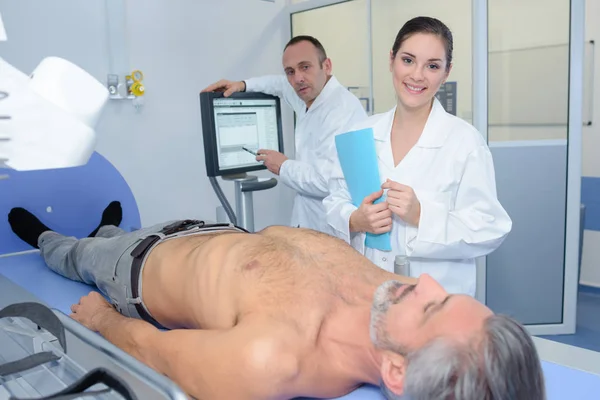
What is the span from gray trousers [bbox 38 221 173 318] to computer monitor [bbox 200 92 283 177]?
0.50 metres

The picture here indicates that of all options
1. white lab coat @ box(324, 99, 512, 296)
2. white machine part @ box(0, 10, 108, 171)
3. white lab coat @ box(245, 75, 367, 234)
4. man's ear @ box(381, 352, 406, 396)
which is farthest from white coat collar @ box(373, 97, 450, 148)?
white machine part @ box(0, 10, 108, 171)

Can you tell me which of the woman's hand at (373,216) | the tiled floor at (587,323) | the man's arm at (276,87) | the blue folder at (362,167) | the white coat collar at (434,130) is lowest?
the tiled floor at (587,323)

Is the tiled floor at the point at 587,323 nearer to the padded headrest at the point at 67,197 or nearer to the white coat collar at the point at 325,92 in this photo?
the white coat collar at the point at 325,92

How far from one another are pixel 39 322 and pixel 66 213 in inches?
57.5

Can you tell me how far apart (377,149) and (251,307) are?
858 mm

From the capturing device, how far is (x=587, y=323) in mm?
3303

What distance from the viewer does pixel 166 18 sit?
311cm

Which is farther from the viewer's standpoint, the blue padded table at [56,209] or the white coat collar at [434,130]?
the blue padded table at [56,209]

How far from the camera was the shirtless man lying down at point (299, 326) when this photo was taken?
2.96 ft

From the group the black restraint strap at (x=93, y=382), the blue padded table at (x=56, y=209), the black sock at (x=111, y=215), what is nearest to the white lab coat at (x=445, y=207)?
the black restraint strap at (x=93, y=382)

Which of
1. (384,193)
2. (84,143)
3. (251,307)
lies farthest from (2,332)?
(384,193)

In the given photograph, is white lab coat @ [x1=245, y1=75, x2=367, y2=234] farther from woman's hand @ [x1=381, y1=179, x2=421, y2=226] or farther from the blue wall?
the blue wall

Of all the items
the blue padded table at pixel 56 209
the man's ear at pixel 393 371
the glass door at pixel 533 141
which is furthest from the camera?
the glass door at pixel 533 141

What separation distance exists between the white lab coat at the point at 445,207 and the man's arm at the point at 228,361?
2.39ft
